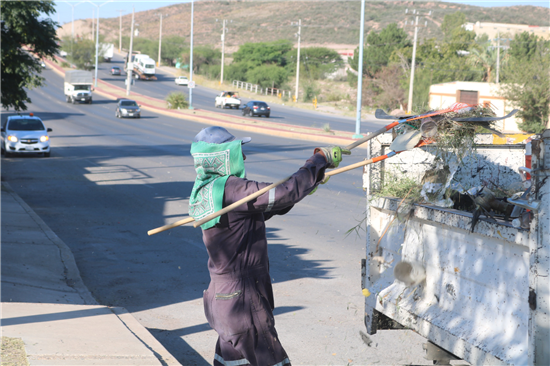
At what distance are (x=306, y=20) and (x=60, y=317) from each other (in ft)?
491

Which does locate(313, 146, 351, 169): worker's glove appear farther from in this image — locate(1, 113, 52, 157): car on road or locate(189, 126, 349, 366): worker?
locate(1, 113, 52, 157): car on road

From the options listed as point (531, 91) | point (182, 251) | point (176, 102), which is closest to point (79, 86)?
point (176, 102)

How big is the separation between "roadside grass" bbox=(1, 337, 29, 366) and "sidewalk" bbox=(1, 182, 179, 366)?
0.05 meters

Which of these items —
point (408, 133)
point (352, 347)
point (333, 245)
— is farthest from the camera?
point (333, 245)

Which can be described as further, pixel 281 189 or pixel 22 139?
pixel 22 139

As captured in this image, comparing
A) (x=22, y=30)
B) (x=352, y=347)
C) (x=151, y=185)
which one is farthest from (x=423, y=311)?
(x=22, y=30)

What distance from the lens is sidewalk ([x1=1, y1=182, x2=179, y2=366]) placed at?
4.70 meters

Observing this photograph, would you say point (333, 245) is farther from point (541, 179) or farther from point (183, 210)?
point (541, 179)

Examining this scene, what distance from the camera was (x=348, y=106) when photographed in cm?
5938

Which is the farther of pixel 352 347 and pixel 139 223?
pixel 139 223

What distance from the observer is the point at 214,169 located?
11.1 feet

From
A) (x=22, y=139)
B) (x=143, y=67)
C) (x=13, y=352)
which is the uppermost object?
(x=143, y=67)

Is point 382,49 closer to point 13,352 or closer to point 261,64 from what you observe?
point 261,64

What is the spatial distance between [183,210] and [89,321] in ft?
20.8
